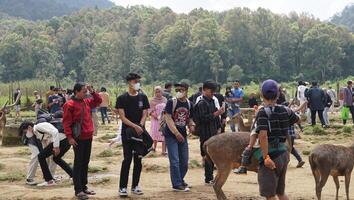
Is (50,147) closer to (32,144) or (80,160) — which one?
(32,144)

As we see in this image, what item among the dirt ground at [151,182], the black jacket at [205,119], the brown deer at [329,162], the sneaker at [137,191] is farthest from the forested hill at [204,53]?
the sneaker at [137,191]

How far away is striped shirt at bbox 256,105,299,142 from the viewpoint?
6004 mm

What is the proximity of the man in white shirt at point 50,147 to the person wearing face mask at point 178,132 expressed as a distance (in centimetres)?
186

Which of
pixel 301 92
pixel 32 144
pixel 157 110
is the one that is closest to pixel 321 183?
pixel 32 144

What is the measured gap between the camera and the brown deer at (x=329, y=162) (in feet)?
29.0

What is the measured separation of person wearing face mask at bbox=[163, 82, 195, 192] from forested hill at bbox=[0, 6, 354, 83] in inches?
2832

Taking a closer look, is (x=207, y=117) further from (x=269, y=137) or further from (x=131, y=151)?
(x=269, y=137)

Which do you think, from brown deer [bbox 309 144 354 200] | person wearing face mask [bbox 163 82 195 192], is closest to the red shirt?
person wearing face mask [bbox 163 82 195 192]

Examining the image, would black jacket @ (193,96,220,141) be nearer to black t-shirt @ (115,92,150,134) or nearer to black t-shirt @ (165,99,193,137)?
black t-shirt @ (165,99,193,137)

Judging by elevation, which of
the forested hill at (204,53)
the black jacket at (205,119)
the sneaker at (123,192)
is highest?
the forested hill at (204,53)

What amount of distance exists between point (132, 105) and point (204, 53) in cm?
7977

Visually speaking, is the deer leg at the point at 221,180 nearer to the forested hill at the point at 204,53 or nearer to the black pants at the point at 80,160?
the black pants at the point at 80,160

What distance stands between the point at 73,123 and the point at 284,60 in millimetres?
84672

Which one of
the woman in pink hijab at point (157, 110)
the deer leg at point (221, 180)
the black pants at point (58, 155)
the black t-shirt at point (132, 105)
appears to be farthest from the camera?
the woman in pink hijab at point (157, 110)
